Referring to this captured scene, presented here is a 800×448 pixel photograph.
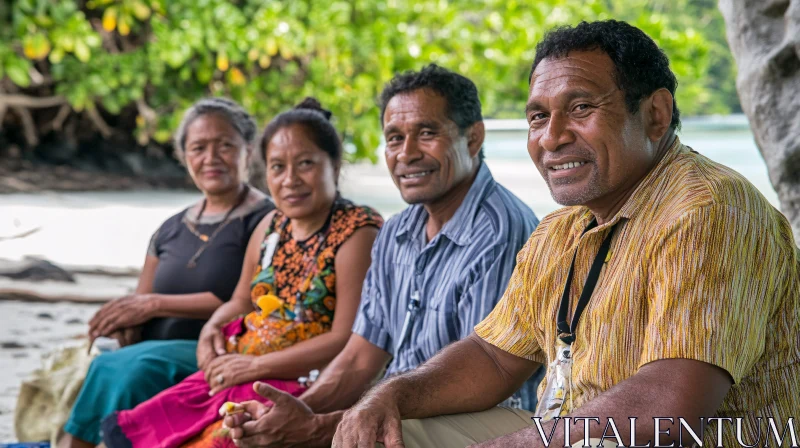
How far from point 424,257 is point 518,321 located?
0.62 m

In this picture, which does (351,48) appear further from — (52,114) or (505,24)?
(52,114)

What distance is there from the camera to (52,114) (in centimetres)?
903

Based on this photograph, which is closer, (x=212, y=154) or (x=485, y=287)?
(x=485, y=287)

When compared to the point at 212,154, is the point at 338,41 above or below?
above

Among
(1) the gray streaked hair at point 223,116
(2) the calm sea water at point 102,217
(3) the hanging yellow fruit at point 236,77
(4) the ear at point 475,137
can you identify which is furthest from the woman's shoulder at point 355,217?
(3) the hanging yellow fruit at point 236,77

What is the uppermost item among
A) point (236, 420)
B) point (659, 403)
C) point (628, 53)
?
point (628, 53)

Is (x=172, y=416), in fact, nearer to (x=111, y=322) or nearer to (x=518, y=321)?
(x=111, y=322)

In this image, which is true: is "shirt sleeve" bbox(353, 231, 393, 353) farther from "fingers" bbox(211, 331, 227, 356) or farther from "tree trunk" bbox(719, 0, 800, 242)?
"tree trunk" bbox(719, 0, 800, 242)

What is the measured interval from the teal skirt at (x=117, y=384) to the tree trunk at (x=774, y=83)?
7.47 ft

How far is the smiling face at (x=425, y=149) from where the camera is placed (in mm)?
2639

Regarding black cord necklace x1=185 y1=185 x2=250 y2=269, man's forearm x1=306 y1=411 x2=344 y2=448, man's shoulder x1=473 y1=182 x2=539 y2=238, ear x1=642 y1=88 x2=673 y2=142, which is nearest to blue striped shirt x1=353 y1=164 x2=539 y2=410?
man's shoulder x1=473 y1=182 x2=539 y2=238

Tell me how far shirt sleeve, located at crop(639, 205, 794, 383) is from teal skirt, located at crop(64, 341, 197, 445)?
2.04 meters

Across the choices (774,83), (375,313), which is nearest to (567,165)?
(375,313)

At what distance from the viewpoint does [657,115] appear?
182 cm
